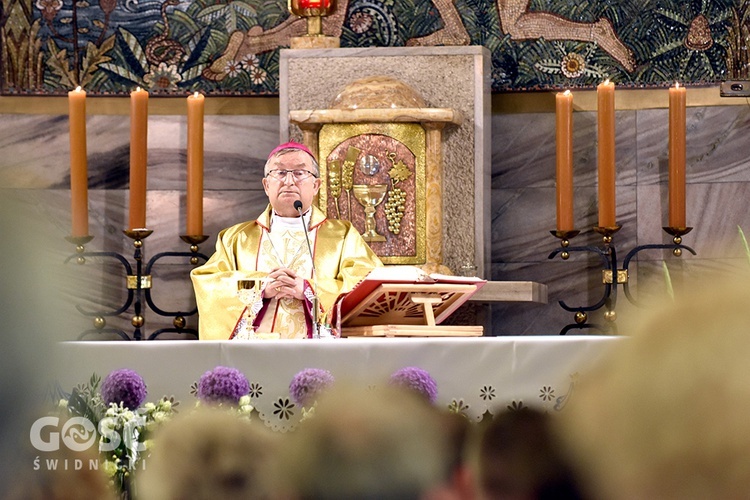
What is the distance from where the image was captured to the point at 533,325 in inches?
218

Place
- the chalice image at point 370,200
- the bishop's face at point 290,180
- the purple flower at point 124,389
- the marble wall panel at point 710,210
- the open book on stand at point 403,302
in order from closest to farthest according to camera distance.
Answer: the purple flower at point 124,389, the open book on stand at point 403,302, the bishop's face at point 290,180, the chalice image at point 370,200, the marble wall panel at point 710,210

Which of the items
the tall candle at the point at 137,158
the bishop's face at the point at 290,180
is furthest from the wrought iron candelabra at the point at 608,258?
the tall candle at the point at 137,158

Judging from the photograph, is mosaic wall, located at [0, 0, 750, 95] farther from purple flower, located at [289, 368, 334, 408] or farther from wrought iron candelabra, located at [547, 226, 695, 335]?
purple flower, located at [289, 368, 334, 408]

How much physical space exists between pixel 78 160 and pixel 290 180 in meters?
1.05

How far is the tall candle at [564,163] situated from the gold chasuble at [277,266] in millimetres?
946

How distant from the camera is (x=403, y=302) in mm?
3318

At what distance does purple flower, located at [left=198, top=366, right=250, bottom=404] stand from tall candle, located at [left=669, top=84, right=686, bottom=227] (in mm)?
3212

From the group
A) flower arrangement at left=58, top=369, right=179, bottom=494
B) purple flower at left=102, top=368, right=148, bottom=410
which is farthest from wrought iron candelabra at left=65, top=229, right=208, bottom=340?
purple flower at left=102, top=368, right=148, bottom=410

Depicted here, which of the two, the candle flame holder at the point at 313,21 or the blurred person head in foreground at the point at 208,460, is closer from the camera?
the blurred person head in foreground at the point at 208,460

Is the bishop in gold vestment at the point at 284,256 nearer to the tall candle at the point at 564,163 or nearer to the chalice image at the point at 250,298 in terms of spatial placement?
the chalice image at the point at 250,298

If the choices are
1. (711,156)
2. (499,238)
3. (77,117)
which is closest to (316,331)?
(77,117)

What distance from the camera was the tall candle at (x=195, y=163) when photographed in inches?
193

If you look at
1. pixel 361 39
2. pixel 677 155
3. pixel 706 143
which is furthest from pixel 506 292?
pixel 361 39

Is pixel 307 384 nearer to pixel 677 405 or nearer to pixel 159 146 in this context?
pixel 677 405
